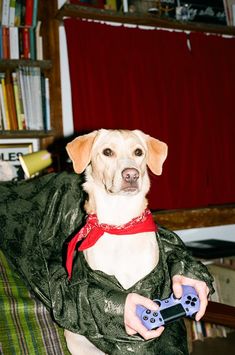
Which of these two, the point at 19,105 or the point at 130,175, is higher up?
the point at 19,105

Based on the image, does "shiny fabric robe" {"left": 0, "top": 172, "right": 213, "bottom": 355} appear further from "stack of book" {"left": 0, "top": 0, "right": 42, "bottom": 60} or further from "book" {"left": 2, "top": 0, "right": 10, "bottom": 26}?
"book" {"left": 2, "top": 0, "right": 10, "bottom": 26}

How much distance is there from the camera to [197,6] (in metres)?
3.43

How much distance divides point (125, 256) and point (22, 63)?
199 centimetres

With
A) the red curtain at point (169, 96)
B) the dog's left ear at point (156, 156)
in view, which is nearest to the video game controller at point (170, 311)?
the dog's left ear at point (156, 156)

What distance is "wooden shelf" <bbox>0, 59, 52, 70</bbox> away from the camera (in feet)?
9.08

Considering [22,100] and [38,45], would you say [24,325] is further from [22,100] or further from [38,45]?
[38,45]

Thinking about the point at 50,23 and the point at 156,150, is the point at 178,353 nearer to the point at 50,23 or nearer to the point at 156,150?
the point at 156,150

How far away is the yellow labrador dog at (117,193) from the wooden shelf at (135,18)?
5.42 feet

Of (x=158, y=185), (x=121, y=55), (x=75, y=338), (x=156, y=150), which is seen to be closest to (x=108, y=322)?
(x=75, y=338)

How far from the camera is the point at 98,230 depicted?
1354 millimetres

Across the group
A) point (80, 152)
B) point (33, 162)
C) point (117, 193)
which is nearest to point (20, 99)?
point (33, 162)

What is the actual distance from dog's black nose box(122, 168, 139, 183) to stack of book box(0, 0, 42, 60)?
5.96ft

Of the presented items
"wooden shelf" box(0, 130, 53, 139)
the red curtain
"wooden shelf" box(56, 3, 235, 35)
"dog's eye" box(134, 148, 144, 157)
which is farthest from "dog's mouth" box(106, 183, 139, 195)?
"wooden shelf" box(56, 3, 235, 35)

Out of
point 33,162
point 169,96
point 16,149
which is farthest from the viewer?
point 169,96
